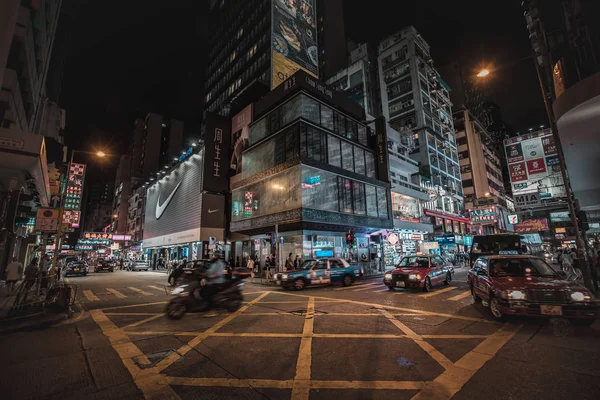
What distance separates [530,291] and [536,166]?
1182 inches

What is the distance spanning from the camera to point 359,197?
29.2 m

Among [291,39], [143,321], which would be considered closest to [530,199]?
[143,321]

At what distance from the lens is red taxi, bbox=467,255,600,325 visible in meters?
6.35

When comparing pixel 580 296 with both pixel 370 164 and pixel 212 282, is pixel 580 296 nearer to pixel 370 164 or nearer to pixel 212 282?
pixel 212 282

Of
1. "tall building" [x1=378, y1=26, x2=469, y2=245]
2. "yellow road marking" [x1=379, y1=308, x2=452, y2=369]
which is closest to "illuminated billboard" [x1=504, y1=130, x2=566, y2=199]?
"tall building" [x1=378, y1=26, x2=469, y2=245]

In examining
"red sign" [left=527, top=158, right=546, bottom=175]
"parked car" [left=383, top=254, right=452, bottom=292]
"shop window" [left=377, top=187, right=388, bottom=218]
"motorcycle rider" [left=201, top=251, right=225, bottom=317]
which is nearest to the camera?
"motorcycle rider" [left=201, top=251, right=225, bottom=317]

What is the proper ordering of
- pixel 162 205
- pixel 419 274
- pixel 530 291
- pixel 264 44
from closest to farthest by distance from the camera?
pixel 530 291 → pixel 419 274 → pixel 162 205 → pixel 264 44

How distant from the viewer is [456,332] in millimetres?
6609

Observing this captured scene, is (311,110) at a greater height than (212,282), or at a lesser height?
greater

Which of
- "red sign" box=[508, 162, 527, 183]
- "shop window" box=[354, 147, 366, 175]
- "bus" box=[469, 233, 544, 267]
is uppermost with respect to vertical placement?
"shop window" box=[354, 147, 366, 175]

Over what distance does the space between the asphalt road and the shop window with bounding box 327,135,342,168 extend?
2048 centimetres

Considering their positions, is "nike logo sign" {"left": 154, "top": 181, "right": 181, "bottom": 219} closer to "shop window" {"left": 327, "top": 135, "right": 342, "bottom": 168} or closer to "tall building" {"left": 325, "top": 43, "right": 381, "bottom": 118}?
"shop window" {"left": 327, "top": 135, "right": 342, "bottom": 168}

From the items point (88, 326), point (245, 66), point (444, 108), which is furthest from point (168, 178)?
point (444, 108)

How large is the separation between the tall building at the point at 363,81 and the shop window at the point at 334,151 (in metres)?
44.2
